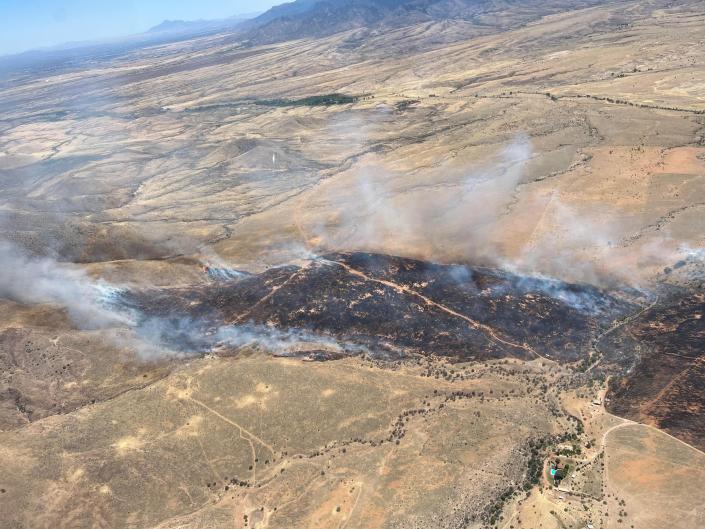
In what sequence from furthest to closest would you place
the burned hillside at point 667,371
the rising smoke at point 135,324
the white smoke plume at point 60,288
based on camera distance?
the white smoke plume at point 60,288, the rising smoke at point 135,324, the burned hillside at point 667,371

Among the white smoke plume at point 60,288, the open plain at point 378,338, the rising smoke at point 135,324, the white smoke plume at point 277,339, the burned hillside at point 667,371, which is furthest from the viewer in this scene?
the white smoke plume at point 60,288

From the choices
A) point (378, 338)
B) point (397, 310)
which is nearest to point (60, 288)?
point (378, 338)

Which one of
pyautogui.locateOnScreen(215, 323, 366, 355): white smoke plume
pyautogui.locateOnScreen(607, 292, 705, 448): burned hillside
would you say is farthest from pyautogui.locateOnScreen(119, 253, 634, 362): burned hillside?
pyautogui.locateOnScreen(607, 292, 705, 448): burned hillside

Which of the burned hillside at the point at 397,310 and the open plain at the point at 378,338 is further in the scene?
the burned hillside at the point at 397,310

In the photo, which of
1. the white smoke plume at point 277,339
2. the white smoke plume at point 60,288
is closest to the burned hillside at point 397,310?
the white smoke plume at point 277,339

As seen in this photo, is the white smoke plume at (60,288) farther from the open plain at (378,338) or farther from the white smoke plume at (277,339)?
the white smoke plume at (277,339)

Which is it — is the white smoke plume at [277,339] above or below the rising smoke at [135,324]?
below

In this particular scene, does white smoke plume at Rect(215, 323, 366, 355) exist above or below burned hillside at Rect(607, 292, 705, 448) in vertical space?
above

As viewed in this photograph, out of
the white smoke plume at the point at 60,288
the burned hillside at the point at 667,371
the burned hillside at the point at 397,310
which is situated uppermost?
the white smoke plume at the point at 60,288

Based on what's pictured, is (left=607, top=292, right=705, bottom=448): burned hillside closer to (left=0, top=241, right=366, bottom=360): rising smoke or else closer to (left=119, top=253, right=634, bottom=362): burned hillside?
(left=119, top=253, right=634, bottom=362): burned hillside

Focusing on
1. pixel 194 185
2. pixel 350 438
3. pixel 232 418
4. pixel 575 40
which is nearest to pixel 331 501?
pixel 350 438

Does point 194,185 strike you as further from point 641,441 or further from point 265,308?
point 641,441
